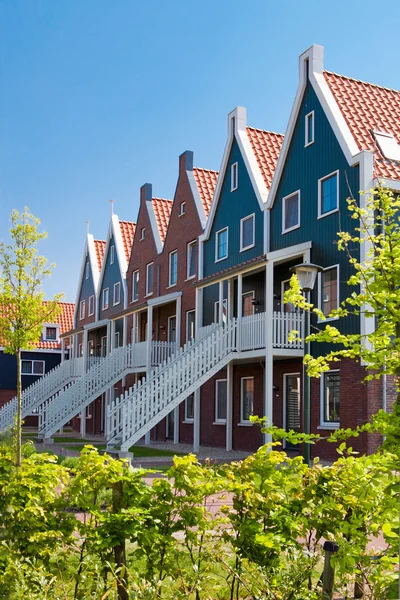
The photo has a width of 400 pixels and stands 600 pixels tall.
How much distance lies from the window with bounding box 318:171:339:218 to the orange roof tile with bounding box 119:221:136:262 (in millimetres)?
20860

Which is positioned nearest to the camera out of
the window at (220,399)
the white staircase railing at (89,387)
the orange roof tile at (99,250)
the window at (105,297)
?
the window at (220,399)

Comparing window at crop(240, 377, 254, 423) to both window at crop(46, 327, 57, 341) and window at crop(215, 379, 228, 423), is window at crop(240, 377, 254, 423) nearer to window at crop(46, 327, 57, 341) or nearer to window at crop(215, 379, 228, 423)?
window at crop(215, 379, 228, 423)

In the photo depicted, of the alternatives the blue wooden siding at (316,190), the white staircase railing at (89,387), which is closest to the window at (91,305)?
the white staircase railing at (89,387)

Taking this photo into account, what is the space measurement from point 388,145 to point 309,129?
8.81ft

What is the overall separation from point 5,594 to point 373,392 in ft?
48.9

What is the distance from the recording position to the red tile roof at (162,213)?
35438 mm

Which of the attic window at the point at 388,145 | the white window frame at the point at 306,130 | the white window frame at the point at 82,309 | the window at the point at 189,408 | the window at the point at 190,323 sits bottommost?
the window at the point at 189,408

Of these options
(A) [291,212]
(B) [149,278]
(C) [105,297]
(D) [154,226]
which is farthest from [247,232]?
(C) [105,297]

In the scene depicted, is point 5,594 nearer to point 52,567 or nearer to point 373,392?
point 52,567

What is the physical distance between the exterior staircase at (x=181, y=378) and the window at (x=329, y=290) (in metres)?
1.91

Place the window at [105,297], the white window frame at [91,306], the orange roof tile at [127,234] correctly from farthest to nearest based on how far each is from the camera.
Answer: the white window frame at [91,306]
the window at [105,297]
the orange roof tile at [127,234]

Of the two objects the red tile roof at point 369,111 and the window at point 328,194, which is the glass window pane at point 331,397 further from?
the red tile roof at point 369,111

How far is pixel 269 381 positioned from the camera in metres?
20.2

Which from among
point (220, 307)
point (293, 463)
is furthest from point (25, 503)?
point (220, 307)
